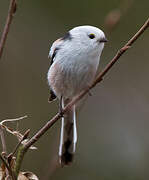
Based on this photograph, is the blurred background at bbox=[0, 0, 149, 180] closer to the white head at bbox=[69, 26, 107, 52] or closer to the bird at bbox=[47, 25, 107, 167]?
the bird at bbox=[47, 25, 107, 167]

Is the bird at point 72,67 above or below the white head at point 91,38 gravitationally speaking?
below

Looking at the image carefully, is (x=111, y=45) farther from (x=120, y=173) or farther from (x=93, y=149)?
(x=120, y=173)

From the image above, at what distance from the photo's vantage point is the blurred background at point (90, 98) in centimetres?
483

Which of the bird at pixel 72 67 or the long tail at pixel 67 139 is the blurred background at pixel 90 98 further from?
the bird at pixel 72 67

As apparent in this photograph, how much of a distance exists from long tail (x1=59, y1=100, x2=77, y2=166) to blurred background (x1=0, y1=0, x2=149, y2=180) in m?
1.30

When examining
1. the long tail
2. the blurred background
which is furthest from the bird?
the blurred background

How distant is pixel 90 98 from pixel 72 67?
2.06m

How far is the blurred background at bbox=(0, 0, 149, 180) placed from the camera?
4832mm

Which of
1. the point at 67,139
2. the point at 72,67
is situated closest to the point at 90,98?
the point at 67,139

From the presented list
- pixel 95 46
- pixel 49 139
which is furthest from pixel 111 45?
pixel 95 46

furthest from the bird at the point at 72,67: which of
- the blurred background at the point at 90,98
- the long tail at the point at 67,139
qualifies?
the blurred background at the point at 90,98

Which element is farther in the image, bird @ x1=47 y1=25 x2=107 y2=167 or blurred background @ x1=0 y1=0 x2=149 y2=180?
blurred background @ x1=0 y1=0 x2=149 y2=180

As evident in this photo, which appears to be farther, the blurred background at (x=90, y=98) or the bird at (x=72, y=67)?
the blurred background at (x=90, y=98)

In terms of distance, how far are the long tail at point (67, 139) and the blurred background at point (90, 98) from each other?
1305 millimetres
